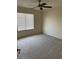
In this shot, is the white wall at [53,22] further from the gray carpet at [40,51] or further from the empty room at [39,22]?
the gray carpet at [40,51]

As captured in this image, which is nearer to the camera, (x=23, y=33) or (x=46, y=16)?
(x=23, y=33)

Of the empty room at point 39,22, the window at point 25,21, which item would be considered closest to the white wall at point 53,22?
the empty room at point 39,22

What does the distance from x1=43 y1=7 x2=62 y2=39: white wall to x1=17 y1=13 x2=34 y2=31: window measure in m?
1.31

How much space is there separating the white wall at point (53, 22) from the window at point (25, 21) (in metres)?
1.31

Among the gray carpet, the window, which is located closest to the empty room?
the window

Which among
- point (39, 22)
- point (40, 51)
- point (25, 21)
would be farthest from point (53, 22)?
point (40, 51)

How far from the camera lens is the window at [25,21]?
315 inches

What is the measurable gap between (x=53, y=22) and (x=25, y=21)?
2.18 metres

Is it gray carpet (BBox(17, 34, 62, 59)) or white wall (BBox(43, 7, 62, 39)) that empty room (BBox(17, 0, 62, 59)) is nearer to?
white wall (BBox(43, 7, 62, 39))
